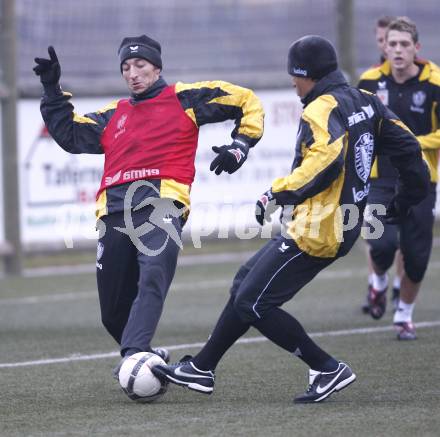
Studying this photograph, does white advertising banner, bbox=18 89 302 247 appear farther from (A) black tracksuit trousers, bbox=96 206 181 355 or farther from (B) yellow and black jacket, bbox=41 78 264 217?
(A) black tracksuit trousers, bbox=96 206 181 355

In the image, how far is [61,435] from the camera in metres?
5.45

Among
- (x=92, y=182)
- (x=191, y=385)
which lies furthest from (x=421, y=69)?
(x=92, y=182)

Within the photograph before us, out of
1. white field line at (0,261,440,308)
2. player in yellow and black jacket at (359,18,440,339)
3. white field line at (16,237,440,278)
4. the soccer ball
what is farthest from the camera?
white field line at (16,237,440,278)

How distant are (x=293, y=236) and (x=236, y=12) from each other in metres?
9.48

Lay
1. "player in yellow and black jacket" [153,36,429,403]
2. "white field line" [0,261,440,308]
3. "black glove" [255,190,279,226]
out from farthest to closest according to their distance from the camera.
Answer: "white field line" [0,261,440,308]
"player in yellow and black jacket" [153,36,429,403]
"black glove" [255,190,279,226]

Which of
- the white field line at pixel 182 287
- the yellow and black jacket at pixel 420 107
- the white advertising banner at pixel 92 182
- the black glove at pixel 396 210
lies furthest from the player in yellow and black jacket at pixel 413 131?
the white advertising banner at pixel 92 182

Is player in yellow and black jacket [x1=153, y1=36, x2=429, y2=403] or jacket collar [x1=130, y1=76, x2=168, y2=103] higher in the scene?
jacket collar [x1=130, y1=76, x2=168, y2=103]

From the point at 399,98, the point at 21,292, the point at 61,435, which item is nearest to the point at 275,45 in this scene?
the point at 21,292

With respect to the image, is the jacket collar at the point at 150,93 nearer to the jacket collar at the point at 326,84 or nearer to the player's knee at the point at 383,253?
the jacket collar at the point at 326,84

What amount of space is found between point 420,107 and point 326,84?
261cm

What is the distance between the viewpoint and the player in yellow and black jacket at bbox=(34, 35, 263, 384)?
660 centimetres

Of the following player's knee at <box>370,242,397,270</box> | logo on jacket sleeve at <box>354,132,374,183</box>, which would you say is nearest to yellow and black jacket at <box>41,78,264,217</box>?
logo on jacket sleeve at <box>354,132,374,183</box>

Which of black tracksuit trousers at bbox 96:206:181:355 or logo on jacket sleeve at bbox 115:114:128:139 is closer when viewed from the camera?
black tracksuit trousers at bbox 96:206:181:355

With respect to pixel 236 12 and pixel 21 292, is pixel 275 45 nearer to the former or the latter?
pixel 236 12
